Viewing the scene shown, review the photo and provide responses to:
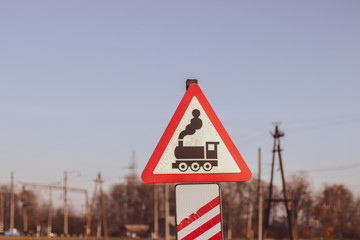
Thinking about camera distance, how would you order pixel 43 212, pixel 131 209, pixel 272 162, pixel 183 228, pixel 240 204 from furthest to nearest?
pixel 43 212
pixel 131 209
pixel 240 204
pixel 272 162
pixel 183 228

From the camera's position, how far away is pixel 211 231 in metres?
3.63

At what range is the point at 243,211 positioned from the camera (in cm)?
9556

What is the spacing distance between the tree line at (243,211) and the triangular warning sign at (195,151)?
7215cm

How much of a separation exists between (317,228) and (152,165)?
288 ft

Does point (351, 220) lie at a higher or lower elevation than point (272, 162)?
lower

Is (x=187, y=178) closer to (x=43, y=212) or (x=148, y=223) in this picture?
(x=148, y=223)

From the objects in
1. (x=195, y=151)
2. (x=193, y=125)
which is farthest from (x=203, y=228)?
(x=193, y=125)

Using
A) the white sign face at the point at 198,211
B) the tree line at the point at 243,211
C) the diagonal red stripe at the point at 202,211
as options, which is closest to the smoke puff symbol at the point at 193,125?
the white sign face at the point at 198,211

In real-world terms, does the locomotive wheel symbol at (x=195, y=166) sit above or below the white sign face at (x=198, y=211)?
above

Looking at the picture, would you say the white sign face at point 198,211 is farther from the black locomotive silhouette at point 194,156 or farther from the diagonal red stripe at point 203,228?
the black locomotive silhouette at point 194,156

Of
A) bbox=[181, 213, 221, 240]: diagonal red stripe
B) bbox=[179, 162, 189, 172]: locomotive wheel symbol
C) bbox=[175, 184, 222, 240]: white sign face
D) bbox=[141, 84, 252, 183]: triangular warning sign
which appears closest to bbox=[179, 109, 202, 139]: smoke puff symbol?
bbox=[141, 84, 252, 183]: triangular warning sign

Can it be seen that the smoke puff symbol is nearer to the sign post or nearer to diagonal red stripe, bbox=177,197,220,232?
the sign post

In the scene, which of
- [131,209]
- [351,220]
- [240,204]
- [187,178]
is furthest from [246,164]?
[131,209]

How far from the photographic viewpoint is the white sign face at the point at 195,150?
3.68m
